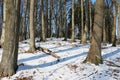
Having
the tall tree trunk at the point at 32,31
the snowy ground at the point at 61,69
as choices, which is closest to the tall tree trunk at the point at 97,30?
the snowy ground at the point at 61,69

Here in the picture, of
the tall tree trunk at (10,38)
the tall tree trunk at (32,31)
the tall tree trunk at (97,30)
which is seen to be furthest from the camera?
the tall tree trunk at (32,31)

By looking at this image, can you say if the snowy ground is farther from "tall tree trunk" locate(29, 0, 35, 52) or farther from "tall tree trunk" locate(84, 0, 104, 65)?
"tall tree trunk" locate(29, 0, 35, 52)

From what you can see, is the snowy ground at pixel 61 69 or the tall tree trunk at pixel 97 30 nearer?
the snowy ground at pixel 61 69

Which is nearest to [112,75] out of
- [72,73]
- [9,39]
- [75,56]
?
[72,73]

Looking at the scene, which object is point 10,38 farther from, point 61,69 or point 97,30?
point 97,30

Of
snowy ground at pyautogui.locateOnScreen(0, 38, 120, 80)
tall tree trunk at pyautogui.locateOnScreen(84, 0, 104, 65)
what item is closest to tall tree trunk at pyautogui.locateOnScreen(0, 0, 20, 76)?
snowy ground at pyautogui.locateOnScreen(0, 38, 120, 80)

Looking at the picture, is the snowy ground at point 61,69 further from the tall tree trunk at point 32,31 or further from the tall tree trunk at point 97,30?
the tall tree trunk at point 32,31

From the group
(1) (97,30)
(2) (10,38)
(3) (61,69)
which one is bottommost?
(3) (61,69)

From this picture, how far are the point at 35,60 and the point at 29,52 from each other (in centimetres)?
230

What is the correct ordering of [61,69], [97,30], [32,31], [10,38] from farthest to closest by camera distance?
1. [32,31]
2. [97,30]
3. [61,69]
4. [10,38]

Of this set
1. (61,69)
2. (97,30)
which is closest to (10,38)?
(61,69)

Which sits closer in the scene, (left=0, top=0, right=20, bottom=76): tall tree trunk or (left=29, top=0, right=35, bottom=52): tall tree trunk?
(left=0, top=0, right=20, bottom=76): tall tree trunk

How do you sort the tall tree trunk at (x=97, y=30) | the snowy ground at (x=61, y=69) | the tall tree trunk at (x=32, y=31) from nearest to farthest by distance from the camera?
the snowy ground at (x=61, y=69), the tall tree trunk at (x=97, y=30), the tall tree trunk at (x=32, y=31)

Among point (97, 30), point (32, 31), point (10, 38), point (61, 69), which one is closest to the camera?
point (10, 38)
